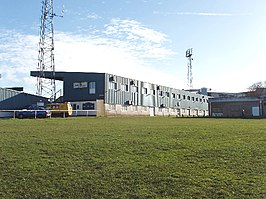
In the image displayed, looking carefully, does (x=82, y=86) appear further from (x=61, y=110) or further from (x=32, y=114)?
(x=32, y=114)

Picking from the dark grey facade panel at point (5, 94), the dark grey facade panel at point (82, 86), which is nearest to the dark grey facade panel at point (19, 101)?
the dark grey facade panel at point (5, 94)

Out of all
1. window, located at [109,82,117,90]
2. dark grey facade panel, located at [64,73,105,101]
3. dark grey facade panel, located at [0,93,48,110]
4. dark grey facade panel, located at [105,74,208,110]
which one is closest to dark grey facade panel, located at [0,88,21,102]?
dark grey facade panel, located at [0,93,48,110]

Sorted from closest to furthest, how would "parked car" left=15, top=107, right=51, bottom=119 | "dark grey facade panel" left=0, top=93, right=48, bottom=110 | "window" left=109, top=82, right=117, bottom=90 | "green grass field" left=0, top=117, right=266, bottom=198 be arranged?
"green grass field" left=0, top=117, right=266, bottom=198 → "parked car" left=15, top=107, right=51, bottom=119 → "dark grey facade panel" left=0, top=93, right=48, bottom=110 → "window" left=109, top=82, right=117, bottom=90

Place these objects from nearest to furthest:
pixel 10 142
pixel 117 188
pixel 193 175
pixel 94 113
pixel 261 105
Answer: pixel 117 188 < pixel 193 175 < pixel 10 142 < pixel 94 113 < pixel 261 105

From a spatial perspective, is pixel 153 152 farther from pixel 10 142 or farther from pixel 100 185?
pixel 10 142

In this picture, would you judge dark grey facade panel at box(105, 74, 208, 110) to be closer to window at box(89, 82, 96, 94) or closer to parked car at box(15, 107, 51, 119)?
window at box(89, 82, 96, 94)

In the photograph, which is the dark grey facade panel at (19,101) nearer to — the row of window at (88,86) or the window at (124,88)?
the row of window at (88,86)

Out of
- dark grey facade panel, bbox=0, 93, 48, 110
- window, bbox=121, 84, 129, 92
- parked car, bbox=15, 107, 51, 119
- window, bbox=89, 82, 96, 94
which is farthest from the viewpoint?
window, bbox=121, 84, 129, 92

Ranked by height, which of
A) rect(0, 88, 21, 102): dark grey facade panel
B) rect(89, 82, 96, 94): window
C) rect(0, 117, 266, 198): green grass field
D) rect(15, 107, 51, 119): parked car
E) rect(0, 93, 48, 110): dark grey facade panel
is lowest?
rect(0, 117, 266, 198): green grass field

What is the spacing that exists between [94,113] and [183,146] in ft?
136

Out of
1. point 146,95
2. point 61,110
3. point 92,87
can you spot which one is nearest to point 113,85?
point 92,87

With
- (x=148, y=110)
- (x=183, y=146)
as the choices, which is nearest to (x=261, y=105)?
(x=148, y=110)

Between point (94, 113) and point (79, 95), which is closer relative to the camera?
point (94, 113)

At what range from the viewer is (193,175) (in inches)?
402
